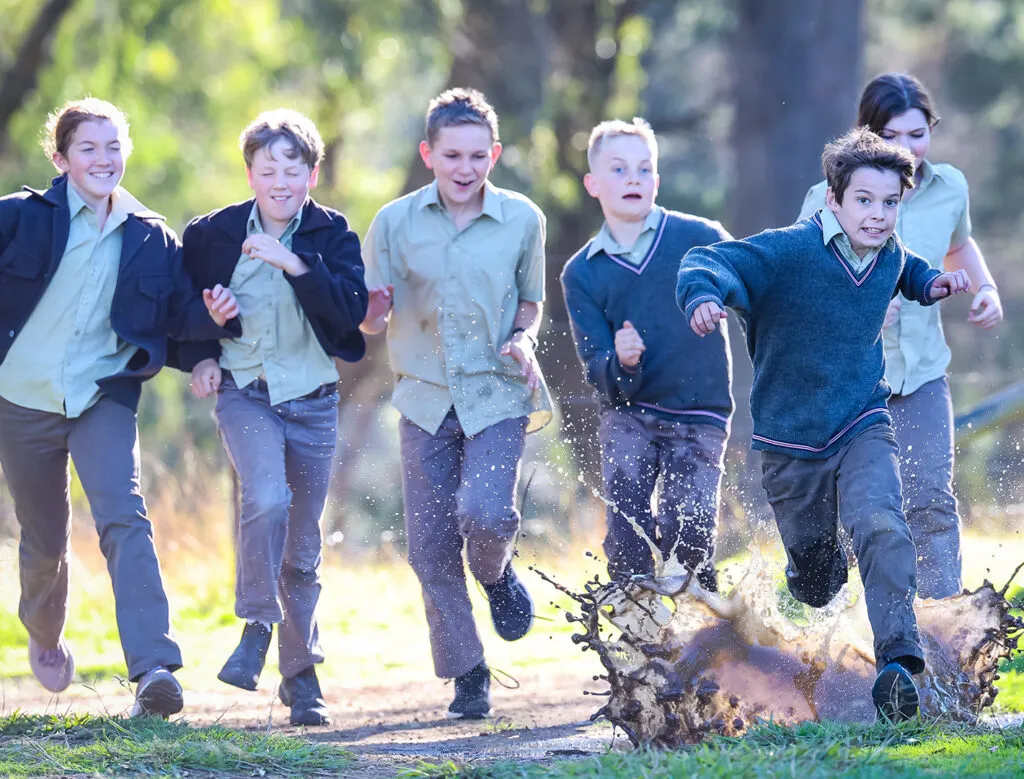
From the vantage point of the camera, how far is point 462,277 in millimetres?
6141

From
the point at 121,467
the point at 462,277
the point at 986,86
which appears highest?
the point at 986,86

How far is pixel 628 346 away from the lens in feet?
19.2

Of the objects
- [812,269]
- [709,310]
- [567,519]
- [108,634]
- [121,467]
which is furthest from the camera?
[567,519]

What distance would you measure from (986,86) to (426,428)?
85.5 feet

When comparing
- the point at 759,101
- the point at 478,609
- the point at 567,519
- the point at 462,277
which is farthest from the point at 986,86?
the point at 462,277

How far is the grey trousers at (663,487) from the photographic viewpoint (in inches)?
239

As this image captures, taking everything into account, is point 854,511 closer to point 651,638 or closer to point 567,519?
point 651,638

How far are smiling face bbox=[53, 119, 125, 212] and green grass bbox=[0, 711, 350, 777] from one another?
1946mm

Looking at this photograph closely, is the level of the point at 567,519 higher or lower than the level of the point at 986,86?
lower

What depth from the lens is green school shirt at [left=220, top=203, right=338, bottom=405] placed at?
5.89m

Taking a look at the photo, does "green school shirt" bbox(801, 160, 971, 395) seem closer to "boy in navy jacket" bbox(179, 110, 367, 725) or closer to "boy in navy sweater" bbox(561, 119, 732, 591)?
"boy in navy sweater" bbox(561, 119, 732, 591)

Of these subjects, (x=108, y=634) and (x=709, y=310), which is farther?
(x=108, y=634)

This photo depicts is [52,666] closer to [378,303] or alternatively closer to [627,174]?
[378,303]

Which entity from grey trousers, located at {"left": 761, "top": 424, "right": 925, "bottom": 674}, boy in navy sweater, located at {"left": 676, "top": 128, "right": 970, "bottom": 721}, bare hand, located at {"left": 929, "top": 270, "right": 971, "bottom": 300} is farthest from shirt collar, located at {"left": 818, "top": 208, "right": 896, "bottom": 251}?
grey trousers, located at {"left": 761, "top": 424, "right": 925, "bottom": 674}
